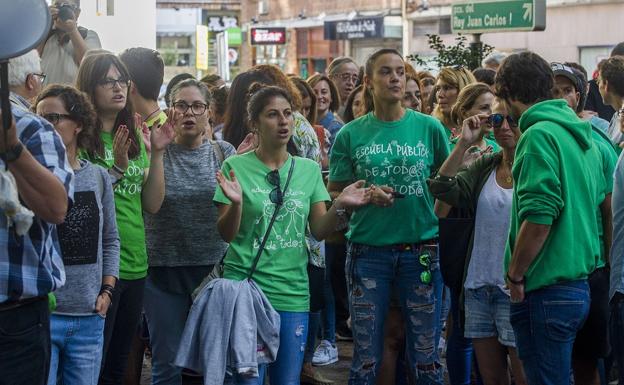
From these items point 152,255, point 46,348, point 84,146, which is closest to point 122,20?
point 152,255

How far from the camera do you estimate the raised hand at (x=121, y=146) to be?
5.98m

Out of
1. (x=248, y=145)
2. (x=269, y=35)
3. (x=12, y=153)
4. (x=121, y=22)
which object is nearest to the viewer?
(x=12, y=153)

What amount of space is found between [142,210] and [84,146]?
932mm

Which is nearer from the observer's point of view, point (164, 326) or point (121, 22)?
point (164, 326)

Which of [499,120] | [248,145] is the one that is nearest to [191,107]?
[248,145]

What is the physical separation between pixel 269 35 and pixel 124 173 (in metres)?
35.0

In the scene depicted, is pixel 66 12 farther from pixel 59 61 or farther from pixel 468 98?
pixel 468 98

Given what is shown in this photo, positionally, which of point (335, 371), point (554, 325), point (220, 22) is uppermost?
point (220, 22)

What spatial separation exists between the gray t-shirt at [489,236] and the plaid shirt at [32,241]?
8.38 ft

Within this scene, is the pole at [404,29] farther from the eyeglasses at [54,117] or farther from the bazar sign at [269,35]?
the eyeglasses at [54,117]

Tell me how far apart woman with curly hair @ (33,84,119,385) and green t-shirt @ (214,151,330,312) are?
71cm

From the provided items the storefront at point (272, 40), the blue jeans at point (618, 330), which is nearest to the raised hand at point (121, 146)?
the blue jeans at point (618, 330)

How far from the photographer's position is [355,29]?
3666cm

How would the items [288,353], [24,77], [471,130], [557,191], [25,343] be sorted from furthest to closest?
[471,130] → [288,353] → [557,191] → [24,77] → [25,343]
